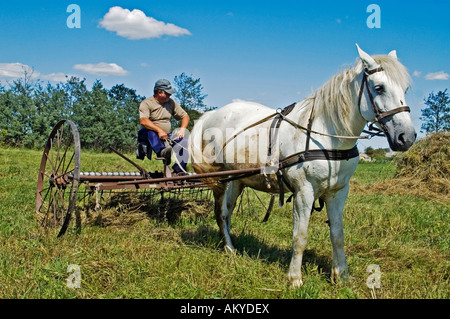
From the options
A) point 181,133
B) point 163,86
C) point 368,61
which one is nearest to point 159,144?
point 181,133

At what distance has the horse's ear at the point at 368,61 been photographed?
3350 millimetres

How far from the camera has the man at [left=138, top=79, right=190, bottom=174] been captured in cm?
582

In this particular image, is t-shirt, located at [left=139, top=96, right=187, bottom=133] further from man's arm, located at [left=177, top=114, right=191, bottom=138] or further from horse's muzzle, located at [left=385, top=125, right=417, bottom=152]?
horse's muzzle, located at [left=385, top=125, right=417, bottom=152]

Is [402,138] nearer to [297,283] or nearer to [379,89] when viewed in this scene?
[379,89]

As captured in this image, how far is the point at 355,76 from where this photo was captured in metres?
3.58

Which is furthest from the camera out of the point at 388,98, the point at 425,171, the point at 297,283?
the point at 425,171

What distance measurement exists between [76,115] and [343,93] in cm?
3768

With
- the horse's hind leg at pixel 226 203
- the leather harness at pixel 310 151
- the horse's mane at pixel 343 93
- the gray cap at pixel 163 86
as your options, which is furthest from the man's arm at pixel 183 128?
the horse's mane at pixel 343 93

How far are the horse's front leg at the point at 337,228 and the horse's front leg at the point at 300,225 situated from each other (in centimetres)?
30

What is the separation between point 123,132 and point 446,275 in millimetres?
37348

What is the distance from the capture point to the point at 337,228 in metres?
3.99

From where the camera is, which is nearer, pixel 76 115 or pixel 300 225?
pixel 300 225

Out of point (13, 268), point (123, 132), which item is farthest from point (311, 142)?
point (123, 132)

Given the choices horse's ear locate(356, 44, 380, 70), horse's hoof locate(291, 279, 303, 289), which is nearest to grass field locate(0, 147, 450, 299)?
horse's hoof locate(291, 279, 303, 289)
